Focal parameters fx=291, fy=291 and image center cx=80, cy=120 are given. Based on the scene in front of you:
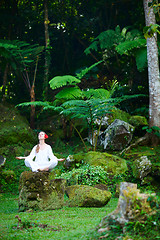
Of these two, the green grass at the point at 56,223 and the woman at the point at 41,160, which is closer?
the green grass at the point at 56,223

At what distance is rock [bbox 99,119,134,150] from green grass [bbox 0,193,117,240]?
145 inches

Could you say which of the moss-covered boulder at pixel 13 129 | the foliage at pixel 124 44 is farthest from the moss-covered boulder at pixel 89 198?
the foliage at pixel 124 44

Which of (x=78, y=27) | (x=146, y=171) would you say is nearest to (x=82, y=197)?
(x=146, y=171)

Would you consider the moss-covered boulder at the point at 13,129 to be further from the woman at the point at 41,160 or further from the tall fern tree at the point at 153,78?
the woman at the point at 41,160

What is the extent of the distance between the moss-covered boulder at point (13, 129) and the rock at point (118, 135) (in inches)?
121

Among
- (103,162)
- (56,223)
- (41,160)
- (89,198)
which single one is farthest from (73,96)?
(56,223)

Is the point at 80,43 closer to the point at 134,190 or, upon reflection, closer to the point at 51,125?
the point at 51,125

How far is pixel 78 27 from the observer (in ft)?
49.4

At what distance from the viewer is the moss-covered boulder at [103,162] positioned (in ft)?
23.9

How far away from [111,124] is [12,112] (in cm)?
413

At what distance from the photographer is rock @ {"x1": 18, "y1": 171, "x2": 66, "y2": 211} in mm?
5125

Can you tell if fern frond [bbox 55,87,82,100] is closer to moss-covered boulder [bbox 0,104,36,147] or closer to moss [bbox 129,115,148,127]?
moss [bbox 129,115,148,127]

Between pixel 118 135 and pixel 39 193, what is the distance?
14.2 ft

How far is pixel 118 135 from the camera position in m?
8.94
